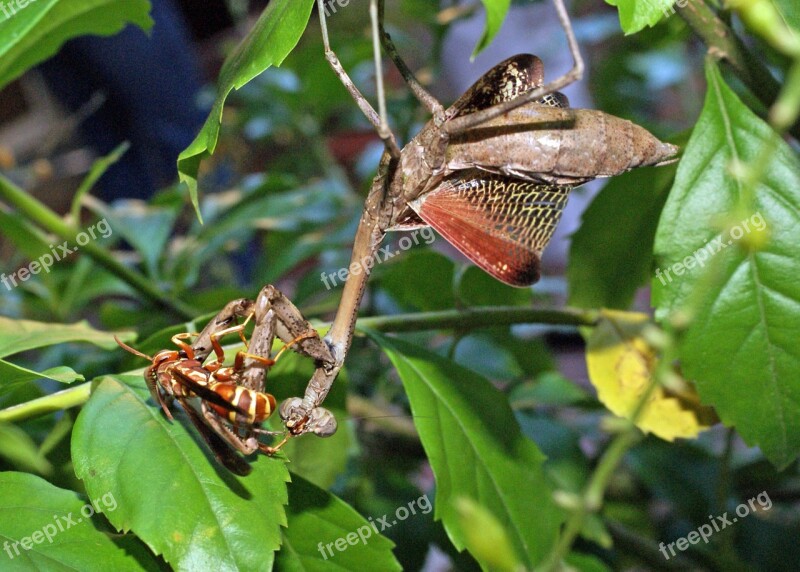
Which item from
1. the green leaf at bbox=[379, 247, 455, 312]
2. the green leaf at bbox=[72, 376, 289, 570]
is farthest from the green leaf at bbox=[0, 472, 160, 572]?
the green leaf at bbox=[379, 247, 455, 312]

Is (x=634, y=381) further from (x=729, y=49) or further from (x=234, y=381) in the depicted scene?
(x=234, y=381)

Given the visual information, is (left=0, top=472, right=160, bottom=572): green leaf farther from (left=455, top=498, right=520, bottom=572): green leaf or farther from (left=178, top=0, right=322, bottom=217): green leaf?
(left=455, top=498, right=520, bottom=572): green leaf

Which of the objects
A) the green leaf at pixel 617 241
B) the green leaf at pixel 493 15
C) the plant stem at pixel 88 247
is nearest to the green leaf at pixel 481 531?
the green leaf at pixel 493 15

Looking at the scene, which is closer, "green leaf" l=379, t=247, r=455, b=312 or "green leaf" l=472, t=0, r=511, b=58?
"green leaf" l=472, t=0, r=511, b=58

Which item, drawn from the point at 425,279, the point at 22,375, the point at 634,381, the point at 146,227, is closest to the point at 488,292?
the point at 425,279

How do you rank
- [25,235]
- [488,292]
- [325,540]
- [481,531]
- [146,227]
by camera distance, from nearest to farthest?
[481,531]
[325,540]
[488,292]
[25,235]
[146,227]
